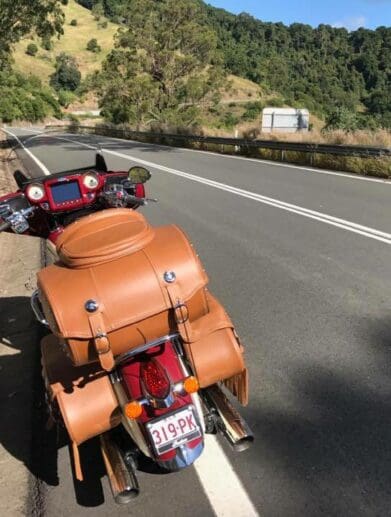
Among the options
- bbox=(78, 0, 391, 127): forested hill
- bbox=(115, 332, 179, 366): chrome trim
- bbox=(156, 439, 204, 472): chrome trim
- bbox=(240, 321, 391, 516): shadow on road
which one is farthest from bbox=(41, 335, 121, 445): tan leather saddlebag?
bbox=(78, 0, 391, 127): forested hill

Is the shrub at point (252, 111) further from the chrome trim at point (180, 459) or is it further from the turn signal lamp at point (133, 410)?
the turn signal lamp at point (133, 410)

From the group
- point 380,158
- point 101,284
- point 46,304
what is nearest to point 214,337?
point 101,284

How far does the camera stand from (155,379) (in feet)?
7.98

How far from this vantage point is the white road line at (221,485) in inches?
96.9

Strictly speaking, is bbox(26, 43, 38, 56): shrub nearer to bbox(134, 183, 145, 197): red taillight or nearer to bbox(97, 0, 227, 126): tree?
bbox(97, 0, 227, 126): tree

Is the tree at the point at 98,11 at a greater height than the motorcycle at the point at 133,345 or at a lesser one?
greater

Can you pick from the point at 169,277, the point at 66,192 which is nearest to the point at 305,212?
the point at 66,192

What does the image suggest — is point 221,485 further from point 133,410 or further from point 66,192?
point 66,192

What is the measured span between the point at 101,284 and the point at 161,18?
4888 cm

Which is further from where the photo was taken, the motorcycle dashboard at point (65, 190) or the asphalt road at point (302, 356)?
the motorcycle dashboard at point (65, 190)

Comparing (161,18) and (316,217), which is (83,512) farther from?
(161,18)

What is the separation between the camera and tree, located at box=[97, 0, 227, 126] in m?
45.2

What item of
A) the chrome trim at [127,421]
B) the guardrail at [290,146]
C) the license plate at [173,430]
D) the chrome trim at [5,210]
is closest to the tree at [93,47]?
the guardrail at [290,146]

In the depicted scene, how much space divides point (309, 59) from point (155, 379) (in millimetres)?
171377
